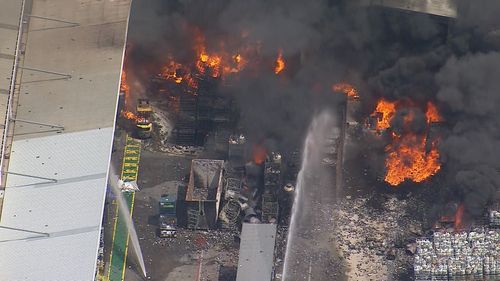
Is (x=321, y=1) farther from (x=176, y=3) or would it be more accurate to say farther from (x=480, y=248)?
(x=480, y=248)

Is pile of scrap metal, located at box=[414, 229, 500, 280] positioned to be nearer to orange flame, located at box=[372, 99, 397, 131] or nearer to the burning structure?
the burning structure

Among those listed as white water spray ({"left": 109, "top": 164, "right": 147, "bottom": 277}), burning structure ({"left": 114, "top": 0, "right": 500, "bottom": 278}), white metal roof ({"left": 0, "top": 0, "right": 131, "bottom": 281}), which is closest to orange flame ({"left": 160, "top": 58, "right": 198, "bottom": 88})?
burning structure ({"left": 114, "top": 0, "right": 500, "bottom": 278})

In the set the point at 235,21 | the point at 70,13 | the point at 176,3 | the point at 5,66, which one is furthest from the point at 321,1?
the point at 5,66

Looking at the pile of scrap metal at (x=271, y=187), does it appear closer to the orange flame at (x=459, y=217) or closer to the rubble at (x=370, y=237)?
the rubble at (x=370, y=237)

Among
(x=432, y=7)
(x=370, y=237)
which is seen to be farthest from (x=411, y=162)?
(x=432, y=7)

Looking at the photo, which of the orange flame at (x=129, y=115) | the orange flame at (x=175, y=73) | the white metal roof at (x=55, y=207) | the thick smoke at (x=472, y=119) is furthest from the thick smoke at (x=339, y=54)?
the white metal roof at (x=55, y=207)

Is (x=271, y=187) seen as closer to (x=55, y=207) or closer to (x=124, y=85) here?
(x=124, y=85)
